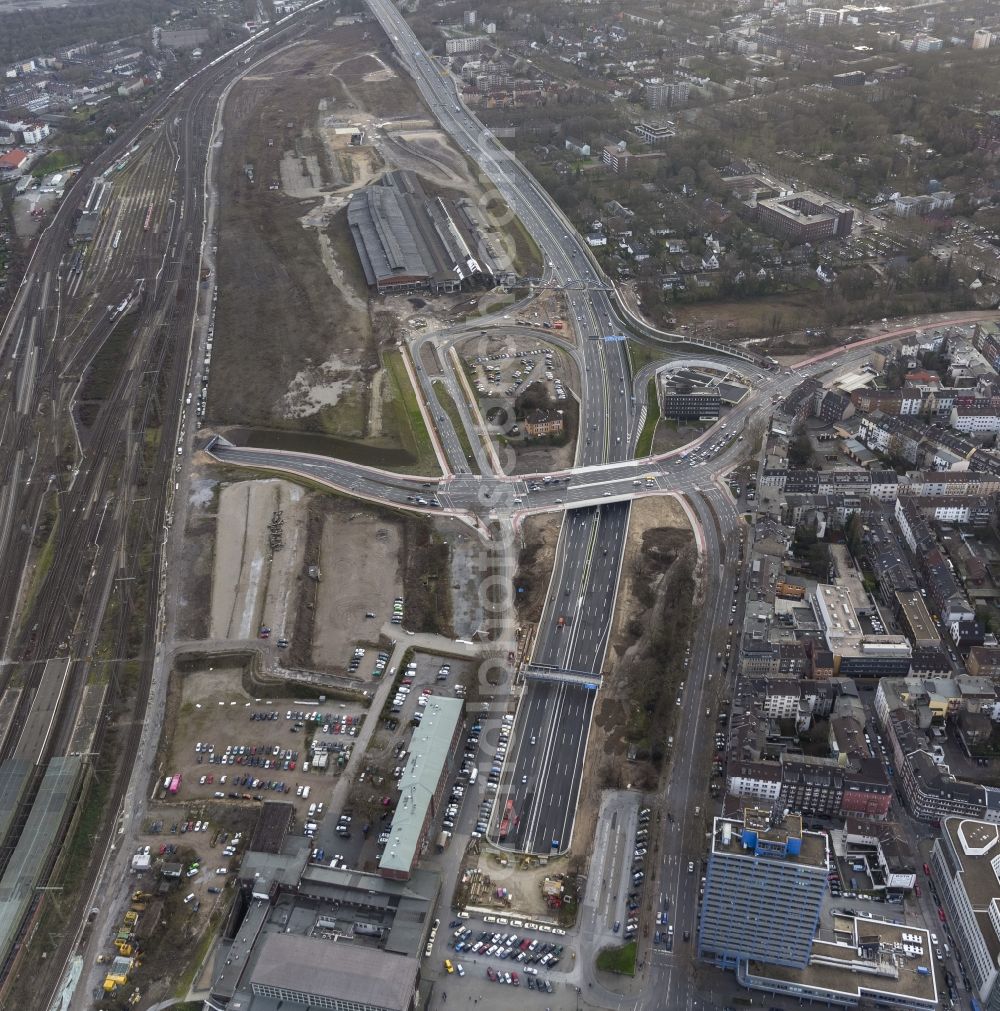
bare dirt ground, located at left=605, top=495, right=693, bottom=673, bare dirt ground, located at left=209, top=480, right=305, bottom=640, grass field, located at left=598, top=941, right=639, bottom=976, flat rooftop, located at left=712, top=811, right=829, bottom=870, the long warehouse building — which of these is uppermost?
the long warehouse building

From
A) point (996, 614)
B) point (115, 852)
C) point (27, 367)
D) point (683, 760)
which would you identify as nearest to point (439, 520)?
point (683, 760)

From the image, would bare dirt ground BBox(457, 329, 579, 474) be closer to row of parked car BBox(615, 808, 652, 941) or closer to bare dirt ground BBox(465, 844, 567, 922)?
row of parked car BBox(615, 808, 652, 941)

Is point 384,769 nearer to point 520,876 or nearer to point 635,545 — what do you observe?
point 520,876

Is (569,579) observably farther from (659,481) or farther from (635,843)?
(635,843)

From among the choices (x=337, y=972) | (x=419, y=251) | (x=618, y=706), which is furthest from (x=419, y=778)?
(x=419, y=251)

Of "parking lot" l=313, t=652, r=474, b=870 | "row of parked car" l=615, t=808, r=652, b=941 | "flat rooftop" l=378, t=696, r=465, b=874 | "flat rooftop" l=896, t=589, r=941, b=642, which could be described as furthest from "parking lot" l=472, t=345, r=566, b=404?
"row of parked car" l=615, t=808, r=652, b=941

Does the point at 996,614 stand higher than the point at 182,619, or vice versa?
the point at 182,619
